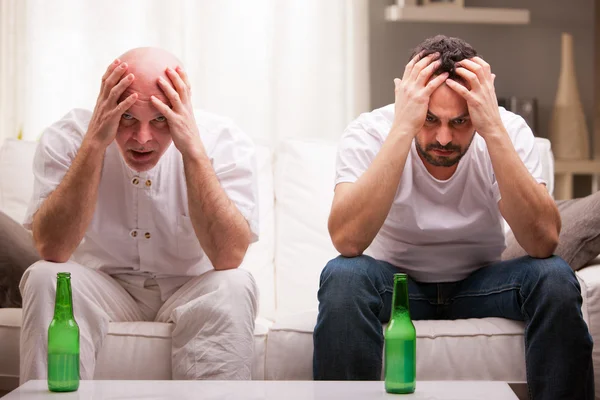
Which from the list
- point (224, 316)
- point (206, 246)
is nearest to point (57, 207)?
point (206, 246)

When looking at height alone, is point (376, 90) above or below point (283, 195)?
above

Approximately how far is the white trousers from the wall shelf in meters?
1.88

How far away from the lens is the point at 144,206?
2.32 metres

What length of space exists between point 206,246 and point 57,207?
38 cm

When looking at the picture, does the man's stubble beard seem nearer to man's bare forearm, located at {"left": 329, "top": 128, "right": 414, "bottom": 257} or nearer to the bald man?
man's bare forearm, located at {"left": 329, "top": 128, "right": 414, "bottom": 257}

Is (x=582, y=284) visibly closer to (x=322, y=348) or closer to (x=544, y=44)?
(x=322, y=348)

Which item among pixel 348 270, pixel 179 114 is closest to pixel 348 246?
pixel 348 270

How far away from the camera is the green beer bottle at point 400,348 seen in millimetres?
1472

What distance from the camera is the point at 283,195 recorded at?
2.86 m

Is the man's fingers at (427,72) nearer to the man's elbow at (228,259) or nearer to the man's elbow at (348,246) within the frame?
the man's elbow at (348,246)

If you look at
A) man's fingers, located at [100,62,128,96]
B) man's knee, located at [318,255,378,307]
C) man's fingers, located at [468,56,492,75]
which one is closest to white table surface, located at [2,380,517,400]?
man's knee, located at [318,255,378,307]

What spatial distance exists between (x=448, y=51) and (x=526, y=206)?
445 millimetres

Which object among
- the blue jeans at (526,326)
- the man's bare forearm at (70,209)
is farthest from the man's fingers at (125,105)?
the blue jeans at (526,326)

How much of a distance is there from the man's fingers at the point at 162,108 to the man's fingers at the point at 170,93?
0.10 ft
